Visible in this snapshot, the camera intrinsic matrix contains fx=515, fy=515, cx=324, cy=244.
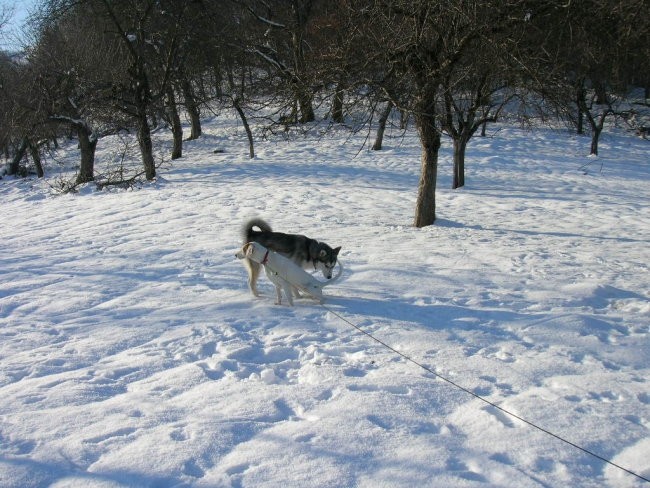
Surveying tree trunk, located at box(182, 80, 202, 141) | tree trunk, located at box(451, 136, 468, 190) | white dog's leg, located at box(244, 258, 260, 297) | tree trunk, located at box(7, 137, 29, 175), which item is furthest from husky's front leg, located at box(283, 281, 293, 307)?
tree trunk, located at box(7, 137, 29, 175)

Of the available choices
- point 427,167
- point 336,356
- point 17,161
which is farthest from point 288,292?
point 17,161

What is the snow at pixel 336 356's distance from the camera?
3.47 metres

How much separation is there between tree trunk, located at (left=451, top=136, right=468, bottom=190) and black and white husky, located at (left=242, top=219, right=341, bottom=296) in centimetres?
1103

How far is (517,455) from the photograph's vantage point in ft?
11.6

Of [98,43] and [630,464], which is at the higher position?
A: [98,43]

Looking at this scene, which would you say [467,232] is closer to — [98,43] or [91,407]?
[91,407]

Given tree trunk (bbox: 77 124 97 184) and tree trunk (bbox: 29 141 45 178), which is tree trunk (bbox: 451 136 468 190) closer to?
tree trunk (bbox: 77 124 97 184)

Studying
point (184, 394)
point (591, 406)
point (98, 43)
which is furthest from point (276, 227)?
point (98, 43)

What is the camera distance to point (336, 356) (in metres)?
5.41

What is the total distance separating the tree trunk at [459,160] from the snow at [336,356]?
184 inches

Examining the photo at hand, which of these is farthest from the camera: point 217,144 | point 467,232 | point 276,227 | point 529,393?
point 217,144

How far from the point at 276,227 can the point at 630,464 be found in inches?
388

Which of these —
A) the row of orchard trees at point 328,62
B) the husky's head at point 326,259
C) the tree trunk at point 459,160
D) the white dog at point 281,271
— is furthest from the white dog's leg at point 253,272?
the tree trunk at point 459,160

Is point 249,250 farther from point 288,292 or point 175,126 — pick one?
point 175,126
